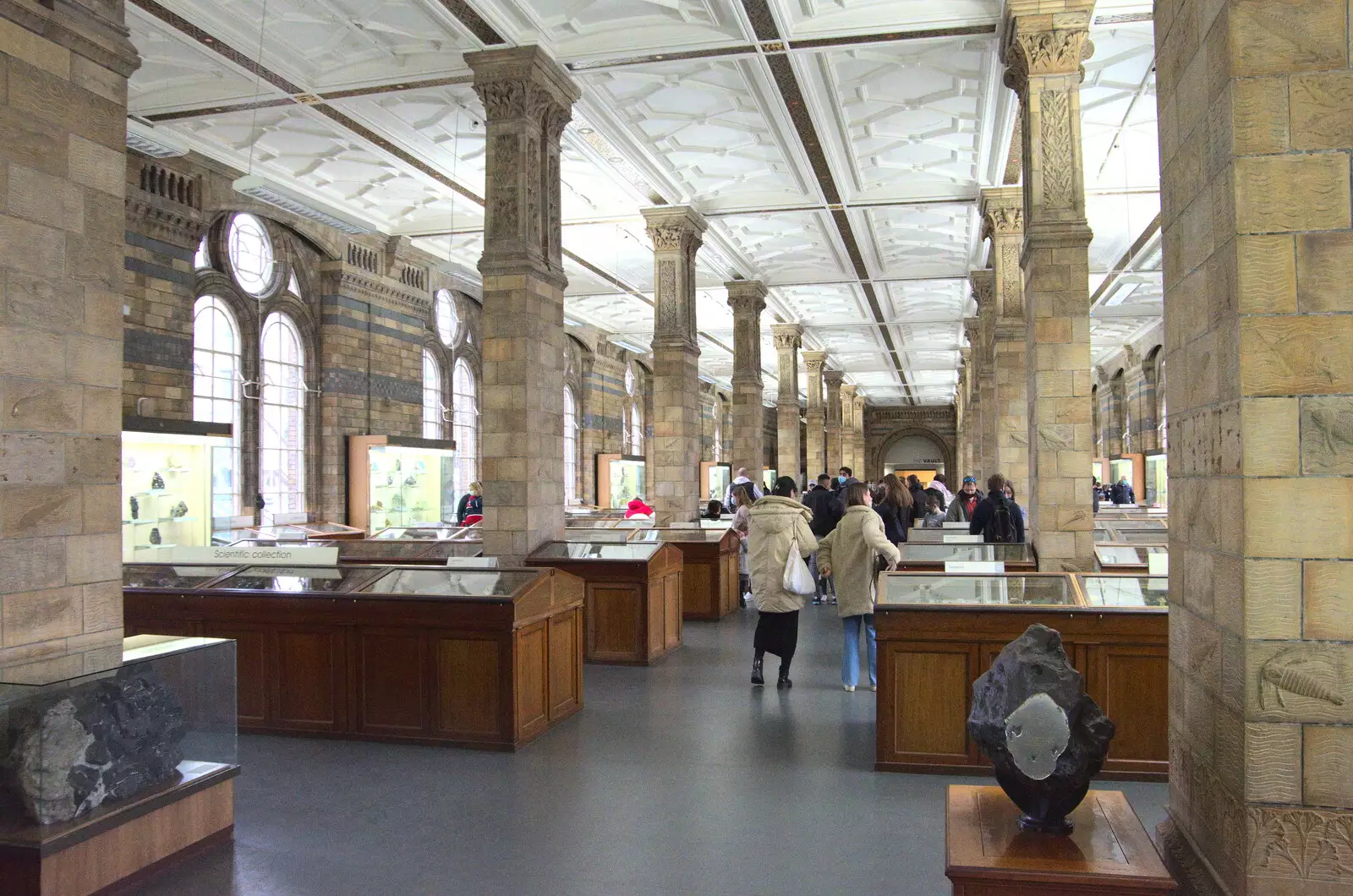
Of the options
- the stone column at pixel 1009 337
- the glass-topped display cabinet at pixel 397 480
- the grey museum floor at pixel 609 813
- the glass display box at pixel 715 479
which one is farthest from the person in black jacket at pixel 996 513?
the glass display box at pixel 715 479

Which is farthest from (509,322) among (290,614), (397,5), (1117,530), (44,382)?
(1117,530)

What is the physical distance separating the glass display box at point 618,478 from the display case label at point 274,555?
653 inches

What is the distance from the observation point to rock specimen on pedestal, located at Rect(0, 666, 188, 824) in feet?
12.1

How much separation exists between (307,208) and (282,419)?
11.0 ft

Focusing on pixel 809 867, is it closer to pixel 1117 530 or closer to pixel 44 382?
pixel 44 382

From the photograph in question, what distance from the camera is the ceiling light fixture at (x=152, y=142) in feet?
37.8

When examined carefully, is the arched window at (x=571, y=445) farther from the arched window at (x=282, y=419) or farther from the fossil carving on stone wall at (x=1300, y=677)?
the fossil carving on stone wall at (x=1300, y=677)

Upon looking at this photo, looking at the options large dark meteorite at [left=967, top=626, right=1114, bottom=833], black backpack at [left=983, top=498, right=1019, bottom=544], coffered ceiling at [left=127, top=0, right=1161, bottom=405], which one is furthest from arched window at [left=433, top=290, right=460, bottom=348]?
large dark meteorite at [left=967, top=626, right=1114, bottom=833]

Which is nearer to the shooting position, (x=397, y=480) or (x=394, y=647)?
(x=394, y=647)

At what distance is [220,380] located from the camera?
14148 millimetres

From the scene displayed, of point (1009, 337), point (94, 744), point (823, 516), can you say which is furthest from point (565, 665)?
point (1009, 337)

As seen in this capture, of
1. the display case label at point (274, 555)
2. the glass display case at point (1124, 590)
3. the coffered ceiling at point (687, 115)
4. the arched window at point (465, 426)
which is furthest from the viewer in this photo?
the arched window at point (465, 426)

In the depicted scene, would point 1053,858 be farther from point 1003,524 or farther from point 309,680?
point 1003,524

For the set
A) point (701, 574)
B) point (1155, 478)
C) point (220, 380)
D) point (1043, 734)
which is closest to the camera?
point (1043, 734)
